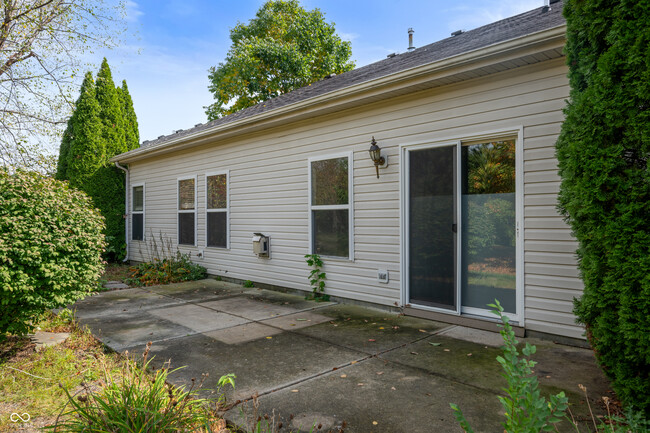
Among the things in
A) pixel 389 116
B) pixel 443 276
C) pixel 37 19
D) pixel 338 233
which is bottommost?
pixel 443 276

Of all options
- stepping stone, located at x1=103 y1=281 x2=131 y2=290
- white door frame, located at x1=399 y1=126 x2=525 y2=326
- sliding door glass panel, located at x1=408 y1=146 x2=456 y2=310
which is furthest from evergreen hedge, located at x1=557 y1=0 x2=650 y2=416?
stepping stone, located at x1=103 y1=281 x2=131 y2=290

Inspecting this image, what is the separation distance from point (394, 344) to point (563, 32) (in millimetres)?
3192

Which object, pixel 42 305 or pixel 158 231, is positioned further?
pixel 158 231

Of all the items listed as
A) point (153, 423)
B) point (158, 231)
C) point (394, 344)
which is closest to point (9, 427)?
point (153, 423)

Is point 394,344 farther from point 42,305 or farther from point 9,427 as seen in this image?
point 42,305

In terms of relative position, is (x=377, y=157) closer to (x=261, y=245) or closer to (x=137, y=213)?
(x=261, y=245)

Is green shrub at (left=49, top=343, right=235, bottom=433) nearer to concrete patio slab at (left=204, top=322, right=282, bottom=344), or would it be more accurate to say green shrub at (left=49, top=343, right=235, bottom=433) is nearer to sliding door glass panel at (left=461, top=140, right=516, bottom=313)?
concrete patio slab at (left=204, top=322, right=282, bottom=344)

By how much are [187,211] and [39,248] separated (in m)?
5.42

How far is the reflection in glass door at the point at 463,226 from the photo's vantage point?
419 centimetres

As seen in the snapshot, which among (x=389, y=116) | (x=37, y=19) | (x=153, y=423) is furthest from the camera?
(x=37, y=19)

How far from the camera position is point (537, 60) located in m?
3.85

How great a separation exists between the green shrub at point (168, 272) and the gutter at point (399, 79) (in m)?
2.66

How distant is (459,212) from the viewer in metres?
4.43

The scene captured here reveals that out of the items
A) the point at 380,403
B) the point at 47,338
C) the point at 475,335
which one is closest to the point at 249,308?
the point at 47,338
